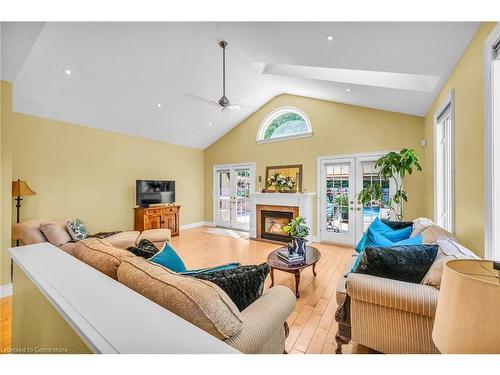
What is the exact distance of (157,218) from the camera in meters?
5.36

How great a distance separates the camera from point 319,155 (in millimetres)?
5094

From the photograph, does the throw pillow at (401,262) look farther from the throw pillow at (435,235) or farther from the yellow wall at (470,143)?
the yellow wall at (470,143)

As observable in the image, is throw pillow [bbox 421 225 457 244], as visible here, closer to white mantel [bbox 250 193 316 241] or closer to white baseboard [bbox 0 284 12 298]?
white mantel [bbox 250 193 316 241]

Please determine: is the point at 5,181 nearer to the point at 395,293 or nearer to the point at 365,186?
the point at 395,293

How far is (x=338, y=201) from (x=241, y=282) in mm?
4211

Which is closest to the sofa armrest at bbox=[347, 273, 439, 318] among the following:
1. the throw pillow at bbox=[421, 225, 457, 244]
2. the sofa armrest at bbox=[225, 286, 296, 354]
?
the sofa armrest at bbox=[225, 286, 296, 354]

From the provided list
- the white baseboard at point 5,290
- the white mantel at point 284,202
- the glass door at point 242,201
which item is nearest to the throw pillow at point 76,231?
the white baseboard at point 5,290

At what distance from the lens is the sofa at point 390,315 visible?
1334 millimetres

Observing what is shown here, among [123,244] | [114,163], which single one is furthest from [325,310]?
[114,163]

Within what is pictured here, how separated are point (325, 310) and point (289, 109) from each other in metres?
4.61

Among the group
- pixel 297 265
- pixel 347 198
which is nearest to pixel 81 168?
pixel 297 265

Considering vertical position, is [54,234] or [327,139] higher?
[327,139]

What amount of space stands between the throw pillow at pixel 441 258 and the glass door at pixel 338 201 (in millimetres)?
3197
